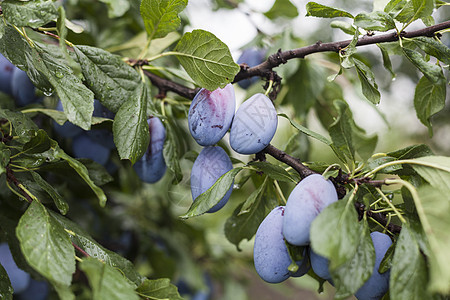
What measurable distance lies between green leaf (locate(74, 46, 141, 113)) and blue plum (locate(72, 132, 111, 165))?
0.24m

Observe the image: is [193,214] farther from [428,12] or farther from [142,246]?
[142,246]

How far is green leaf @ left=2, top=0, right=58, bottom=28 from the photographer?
532mm

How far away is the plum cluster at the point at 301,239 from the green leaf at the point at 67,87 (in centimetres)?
29

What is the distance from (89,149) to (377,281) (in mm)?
639

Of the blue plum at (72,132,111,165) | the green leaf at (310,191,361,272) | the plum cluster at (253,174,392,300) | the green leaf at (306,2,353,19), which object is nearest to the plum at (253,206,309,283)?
A: the plum cluster at (253,174,392,300)

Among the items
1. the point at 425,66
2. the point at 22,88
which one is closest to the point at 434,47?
the point at 425,66

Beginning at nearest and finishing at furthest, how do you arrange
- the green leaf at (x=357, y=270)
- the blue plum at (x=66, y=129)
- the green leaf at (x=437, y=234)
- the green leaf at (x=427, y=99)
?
the green leaf at (x=437, y=234) → the green leaf at (x=357, y=270) → the green leaf at (x=427, y=99) → the blue plum at (x=66, y=129)

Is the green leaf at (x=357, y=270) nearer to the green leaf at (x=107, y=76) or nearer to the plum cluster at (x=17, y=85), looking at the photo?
the green leaf at (x=107, y=76)

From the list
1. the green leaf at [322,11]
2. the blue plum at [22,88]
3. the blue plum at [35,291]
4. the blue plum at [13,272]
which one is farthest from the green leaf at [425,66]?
the blue plum at [35,291]

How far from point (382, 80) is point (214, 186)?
10.2 ft

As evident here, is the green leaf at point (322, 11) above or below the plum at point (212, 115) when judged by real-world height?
above

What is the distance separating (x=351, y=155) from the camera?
0.63 metres

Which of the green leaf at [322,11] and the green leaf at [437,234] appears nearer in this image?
the green leaf at [437,234]

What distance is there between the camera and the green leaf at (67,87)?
1.81 feet
